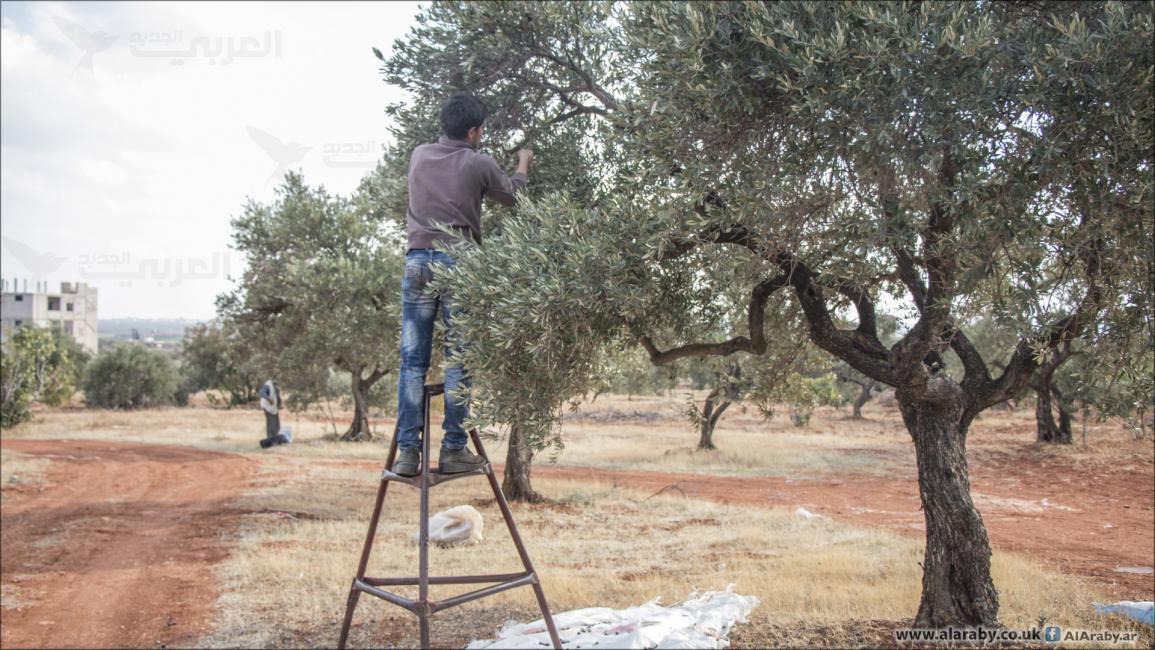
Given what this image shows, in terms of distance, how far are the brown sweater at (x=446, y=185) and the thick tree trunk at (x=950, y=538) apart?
495cm

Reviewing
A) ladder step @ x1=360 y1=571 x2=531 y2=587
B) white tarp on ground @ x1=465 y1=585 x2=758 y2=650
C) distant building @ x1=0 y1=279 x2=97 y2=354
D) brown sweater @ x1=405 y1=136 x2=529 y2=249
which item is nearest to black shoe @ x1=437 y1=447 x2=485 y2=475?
ladder step @ x1=360 y1=571 x2=531 y2=587

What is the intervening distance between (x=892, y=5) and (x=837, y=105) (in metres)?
0.73

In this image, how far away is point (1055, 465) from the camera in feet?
71.7

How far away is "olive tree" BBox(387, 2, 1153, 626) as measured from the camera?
16.3 feet

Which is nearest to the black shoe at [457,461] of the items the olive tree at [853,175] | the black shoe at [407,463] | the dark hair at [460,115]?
the black shoe at [407,463]

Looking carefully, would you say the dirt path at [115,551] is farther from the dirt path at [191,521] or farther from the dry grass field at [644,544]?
the dry grass field at [644,544]

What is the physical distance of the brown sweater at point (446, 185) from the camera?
5191 mm

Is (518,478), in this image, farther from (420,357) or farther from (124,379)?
(124,379)

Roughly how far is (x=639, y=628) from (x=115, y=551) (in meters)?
10.7

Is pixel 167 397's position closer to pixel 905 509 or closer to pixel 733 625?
pixel 905 509

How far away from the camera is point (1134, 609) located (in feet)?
25.3

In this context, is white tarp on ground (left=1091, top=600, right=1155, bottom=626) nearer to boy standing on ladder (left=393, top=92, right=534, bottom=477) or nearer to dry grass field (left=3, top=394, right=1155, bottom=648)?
dry grass field (left=3, top=394, right=1155, bottom=648)

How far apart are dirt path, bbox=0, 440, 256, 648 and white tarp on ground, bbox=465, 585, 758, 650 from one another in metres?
4.41

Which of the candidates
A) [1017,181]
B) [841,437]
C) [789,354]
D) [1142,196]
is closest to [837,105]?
[1017,181]
